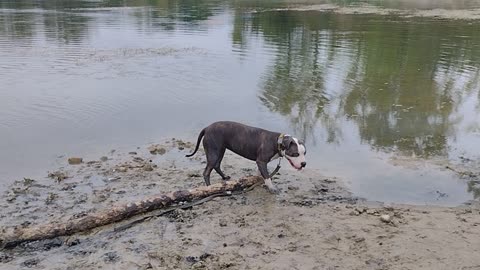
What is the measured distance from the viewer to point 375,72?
16656 mm

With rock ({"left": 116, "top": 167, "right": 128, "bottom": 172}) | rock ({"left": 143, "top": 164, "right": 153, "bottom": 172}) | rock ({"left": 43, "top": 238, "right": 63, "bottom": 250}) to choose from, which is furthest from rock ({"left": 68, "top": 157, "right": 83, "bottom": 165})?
rock ({"left": 43, "top": 238, "right": 63, "bottom": 250})

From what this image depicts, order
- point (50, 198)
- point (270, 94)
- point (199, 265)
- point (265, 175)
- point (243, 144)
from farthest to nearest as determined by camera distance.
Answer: point (270, 94)
point (243, 144)
point (265, 175)
point (50, 198)
point (199, 265)

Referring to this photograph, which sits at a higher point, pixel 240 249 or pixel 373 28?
pixel 373 28

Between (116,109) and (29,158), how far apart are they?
3553 mm

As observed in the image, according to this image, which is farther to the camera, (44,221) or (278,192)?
(278,192)

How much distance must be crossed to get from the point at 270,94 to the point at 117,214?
26.6ft

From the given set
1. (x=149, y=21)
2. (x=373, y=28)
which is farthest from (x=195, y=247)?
(x=149, y=21)

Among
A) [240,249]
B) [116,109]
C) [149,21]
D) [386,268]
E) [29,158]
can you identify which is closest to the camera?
[386,268]

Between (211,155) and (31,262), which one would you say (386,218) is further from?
(31,262)

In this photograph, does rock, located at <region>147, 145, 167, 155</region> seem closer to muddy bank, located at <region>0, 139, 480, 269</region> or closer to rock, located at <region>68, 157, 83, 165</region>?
muddy bank, located at <region>0, 139, 480, 269</region>

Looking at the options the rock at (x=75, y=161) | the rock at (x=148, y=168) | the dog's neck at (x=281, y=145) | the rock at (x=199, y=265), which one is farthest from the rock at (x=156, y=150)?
the rock at (x=199, y=265)

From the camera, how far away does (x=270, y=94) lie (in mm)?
14047

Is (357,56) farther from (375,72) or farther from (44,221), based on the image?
(44,221)

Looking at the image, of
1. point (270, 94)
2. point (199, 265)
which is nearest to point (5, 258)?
point (199, 265)
